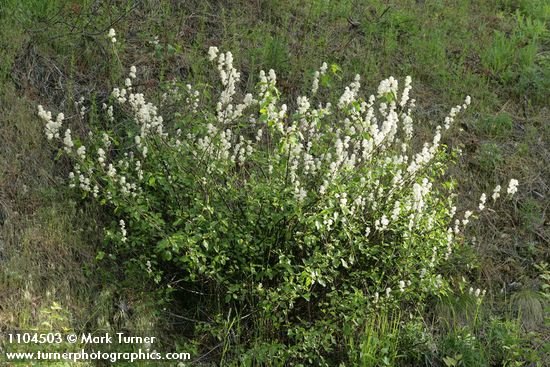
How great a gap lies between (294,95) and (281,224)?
275cm

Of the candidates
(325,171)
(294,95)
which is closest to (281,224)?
(325,171)

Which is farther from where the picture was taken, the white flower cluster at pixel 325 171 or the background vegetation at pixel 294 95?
the background vegetation at pixel 294 95

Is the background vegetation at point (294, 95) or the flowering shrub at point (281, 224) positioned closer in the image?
the flowering shrub at point (281, 224)

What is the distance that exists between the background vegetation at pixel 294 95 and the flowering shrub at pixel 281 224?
30 cm

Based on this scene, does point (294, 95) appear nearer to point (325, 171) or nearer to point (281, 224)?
point (325, 171)

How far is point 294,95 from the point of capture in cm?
735

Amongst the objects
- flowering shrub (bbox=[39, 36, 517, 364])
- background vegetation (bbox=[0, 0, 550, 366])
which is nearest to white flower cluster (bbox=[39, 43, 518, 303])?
flowering shrub (bbox=[39, 36, 517, 364])

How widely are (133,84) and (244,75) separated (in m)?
1.27

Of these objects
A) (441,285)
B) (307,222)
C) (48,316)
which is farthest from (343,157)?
Answer: (48,316)

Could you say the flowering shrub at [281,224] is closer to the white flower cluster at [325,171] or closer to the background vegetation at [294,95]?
the white flower cluster at [325,171]

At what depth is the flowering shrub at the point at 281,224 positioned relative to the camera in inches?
185

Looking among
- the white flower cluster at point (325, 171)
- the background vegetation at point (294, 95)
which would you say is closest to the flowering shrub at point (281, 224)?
the white flower cluster at point (325, 171)

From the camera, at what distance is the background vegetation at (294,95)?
493cm

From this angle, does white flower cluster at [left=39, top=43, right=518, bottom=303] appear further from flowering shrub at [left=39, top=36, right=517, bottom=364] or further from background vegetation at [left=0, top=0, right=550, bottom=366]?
background vegetation at [left=0, top=0, right=550, bottom=366]
